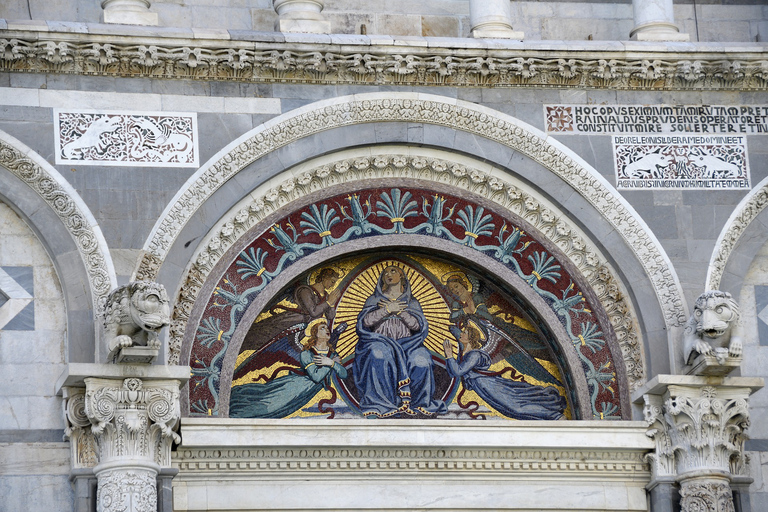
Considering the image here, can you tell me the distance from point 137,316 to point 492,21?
4.13 m

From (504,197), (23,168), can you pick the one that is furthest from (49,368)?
(504,197)

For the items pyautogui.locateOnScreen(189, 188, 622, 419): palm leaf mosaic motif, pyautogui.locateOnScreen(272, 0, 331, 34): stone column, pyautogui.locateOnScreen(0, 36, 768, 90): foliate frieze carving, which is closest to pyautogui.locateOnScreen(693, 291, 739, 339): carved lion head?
pyautogui.locateOnScreen(189, 188, 622, 419): palm leaf mosaic motif

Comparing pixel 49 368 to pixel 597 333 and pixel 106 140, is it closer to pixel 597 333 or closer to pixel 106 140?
pixel 106 140

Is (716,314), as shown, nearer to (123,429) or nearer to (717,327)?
(717,327)

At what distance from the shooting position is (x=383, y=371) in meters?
15.3

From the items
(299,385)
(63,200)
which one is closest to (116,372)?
(63,200)

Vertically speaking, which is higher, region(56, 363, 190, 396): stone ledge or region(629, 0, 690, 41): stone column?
region(629, 0, 690, 41): stone column

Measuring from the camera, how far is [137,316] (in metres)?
13.8

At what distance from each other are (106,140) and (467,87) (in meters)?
3.04

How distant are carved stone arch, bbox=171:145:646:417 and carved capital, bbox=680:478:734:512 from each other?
101 centimetres

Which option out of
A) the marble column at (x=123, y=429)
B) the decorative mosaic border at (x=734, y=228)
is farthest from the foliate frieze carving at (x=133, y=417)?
the decorative mosaic border at (x=734, y=228)

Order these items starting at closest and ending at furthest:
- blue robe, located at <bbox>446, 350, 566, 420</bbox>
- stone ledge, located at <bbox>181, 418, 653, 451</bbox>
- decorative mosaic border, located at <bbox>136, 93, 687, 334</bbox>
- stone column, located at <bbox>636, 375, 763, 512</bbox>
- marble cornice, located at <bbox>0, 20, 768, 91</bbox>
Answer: stone ledge, located at <bbox>181, 418, 653, 451</bbox>, stone column, located at <bbox>636, 375, 763, 512</bbox>, marble cornice, located at <bbox>0, 20, 768, 91</bbox>, decorative mosaic border, located at <bbox>136, 93, 687, 334</bbox>, blue robe, located at <bbox>446, 350, 566, 420</bbox>

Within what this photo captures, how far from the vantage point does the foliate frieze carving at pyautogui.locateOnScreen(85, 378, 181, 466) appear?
13.9 m

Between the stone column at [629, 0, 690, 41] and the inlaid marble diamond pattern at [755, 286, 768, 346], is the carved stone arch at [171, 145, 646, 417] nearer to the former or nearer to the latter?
the inlaid marble diamond pattern at [755, 286, 768, 346]
